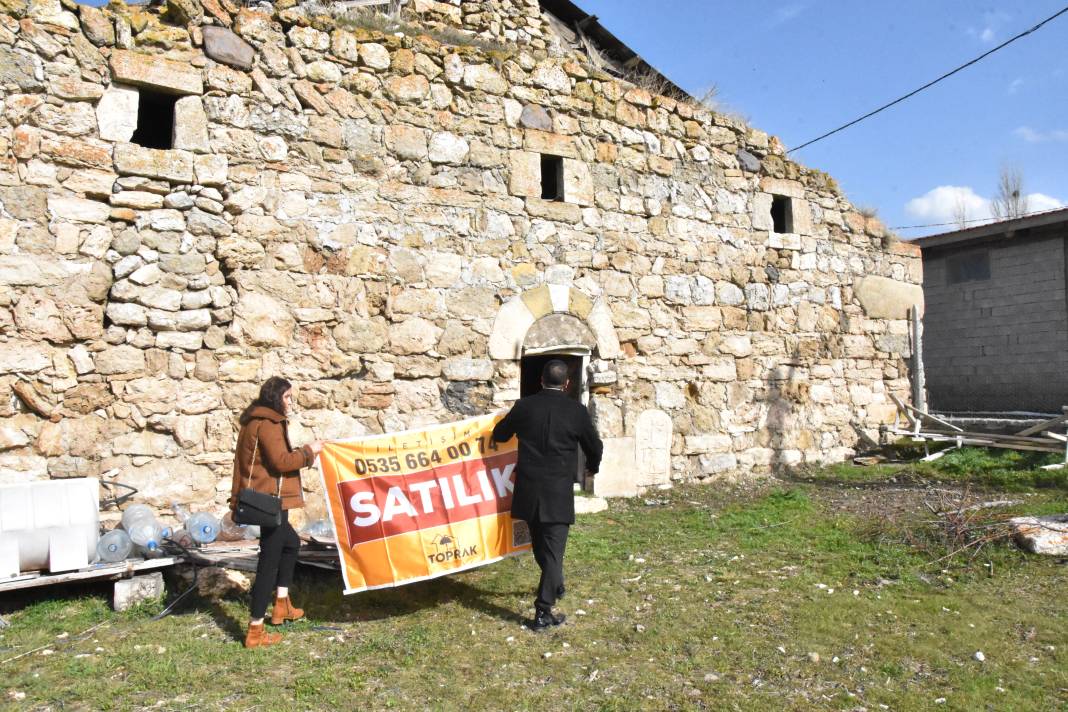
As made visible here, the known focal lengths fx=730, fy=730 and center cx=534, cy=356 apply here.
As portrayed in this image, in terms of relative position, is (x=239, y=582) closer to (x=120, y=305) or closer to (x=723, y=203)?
(x=120, y=305)

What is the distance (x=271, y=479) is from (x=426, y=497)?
92 centimetres

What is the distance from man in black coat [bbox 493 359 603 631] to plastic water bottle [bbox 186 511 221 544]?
232 centimetres

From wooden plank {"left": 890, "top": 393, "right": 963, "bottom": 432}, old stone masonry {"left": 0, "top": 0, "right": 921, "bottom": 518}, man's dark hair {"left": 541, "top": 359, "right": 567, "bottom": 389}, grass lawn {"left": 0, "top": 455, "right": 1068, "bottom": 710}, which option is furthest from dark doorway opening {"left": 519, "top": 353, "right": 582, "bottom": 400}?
wooden plank {"left": 890, "top": 393, "right": 963, "bottom": 432}

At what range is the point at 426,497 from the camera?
4.38 metres

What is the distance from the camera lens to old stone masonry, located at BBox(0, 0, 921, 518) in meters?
5.37

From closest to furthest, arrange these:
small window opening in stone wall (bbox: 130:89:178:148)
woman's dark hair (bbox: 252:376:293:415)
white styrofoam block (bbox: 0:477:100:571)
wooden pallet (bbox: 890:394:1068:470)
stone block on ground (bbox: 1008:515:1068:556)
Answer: woman's dark hair (bbox: 252:376:293:415), white styrofoam block (bbox: 0:477:100:571), stone block on ground (bbox: 1008:515:1068:556), small window opening in stone wall (bbox: 130:89:178:148), wooden pallet (bbox: 890:394:1068:470)

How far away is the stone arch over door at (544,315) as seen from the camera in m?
7.00

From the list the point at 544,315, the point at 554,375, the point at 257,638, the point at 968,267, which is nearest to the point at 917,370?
the point at 968,267

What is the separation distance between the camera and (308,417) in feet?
20.1

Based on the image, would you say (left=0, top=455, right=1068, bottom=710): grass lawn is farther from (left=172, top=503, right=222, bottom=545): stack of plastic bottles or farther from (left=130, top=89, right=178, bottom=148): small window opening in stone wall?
(left=130, top=89, right=178, bottom=148): small window opening in stone wall

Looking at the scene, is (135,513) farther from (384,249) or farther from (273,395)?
(384,249)

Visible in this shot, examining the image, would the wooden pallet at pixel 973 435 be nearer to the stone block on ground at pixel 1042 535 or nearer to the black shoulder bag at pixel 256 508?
the stone block on ground at pixel 1042 535

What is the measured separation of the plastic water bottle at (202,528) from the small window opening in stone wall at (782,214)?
23.4 ft

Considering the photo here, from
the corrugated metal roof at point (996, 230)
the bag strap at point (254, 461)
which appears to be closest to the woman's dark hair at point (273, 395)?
the bag strap at point (254, 461)
